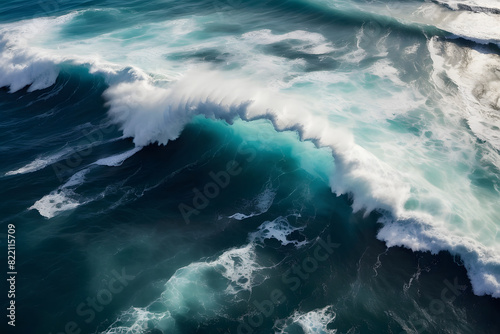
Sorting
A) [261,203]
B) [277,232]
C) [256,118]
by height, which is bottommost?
[277,232]

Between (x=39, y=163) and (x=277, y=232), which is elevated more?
(x=39, y=163)

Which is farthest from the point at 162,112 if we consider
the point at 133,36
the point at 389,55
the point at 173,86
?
the point at 389,55

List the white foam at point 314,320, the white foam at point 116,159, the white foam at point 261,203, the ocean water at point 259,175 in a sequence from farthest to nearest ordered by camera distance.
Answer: the white foam at point 116,159 < the white foam at point 261,203 < the ocean water at point 259,175 < the white foam at point 314,320

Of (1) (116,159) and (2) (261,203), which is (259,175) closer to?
(2) (261,203)

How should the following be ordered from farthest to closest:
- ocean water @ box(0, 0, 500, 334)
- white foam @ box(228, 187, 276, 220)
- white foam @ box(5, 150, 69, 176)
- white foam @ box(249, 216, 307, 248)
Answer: white foam @ box(5, 150, 69, 176)
white foam @ box(228, 187, 276, 220)
white foam @ box(249, 216, 307, 248)
ocean water @ box(0, 0, 500, 334)

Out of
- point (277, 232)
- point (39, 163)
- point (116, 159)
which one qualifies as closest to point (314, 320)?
point (277, 232)

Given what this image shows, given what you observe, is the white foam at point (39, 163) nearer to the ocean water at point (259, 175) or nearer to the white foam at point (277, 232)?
the ocean water at point (259, 175)

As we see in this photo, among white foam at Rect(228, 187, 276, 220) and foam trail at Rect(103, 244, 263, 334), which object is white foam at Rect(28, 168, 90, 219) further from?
white foam at Rect(228, 187, 276, 220)

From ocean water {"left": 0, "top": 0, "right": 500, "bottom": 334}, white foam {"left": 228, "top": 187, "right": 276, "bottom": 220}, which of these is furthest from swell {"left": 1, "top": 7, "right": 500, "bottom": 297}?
white foam {"left": 228, "top": 187, "right": 276, "bottom": 220}

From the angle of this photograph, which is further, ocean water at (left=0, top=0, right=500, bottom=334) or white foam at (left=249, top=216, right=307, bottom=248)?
white foam at (left=249, top=216, right=307, bottom=248)

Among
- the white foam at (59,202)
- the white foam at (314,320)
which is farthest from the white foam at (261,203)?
the white foam at (59,202)
